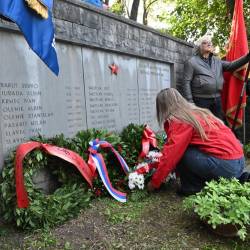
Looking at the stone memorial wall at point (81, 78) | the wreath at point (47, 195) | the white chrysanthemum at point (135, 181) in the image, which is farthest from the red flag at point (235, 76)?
the wreath at point (47, 195)

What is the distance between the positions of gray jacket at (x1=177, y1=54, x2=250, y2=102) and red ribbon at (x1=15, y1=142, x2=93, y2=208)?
124 inches

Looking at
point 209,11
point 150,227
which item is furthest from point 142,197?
point 209,11

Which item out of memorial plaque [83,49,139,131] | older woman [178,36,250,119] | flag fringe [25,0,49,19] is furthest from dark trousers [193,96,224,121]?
flag fringe [25,0,49,19]

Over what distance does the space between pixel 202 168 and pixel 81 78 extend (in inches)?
73.5

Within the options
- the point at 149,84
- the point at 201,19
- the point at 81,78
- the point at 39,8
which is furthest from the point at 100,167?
the point at 201,19

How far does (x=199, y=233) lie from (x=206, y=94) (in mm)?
3794

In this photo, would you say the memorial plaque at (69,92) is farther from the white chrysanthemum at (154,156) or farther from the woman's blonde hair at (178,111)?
the woman's blonde hair at (178,111)

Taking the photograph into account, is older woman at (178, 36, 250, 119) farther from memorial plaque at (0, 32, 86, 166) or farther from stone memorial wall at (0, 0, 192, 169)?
memorial plaque at (0, 32, 86, 166)

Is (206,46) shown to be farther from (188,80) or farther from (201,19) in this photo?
(201,19)

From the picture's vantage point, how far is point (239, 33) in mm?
7652

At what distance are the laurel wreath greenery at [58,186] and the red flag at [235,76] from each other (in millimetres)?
3195

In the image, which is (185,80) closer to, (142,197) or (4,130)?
(142,197)

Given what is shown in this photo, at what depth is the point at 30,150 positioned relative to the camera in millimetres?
3703

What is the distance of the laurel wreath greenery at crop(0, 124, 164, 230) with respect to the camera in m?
→ 3.42
